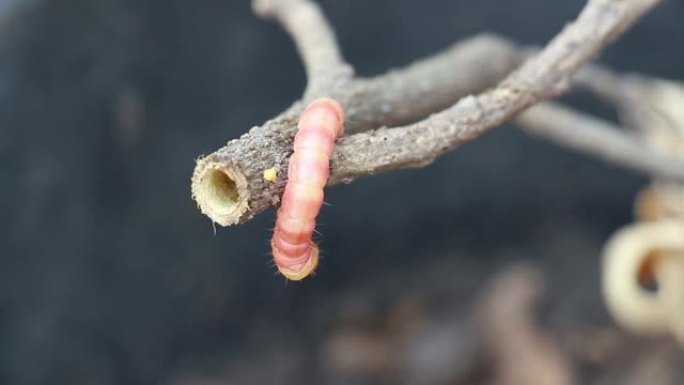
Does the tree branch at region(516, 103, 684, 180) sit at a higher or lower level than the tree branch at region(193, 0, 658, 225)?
higher

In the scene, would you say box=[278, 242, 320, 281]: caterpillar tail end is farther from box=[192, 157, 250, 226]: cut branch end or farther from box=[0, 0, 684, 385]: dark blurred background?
box=[0, 0, 684, 385]: dark blurred background

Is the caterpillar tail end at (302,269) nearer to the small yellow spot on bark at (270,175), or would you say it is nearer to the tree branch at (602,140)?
the small yellow spot on bark at (270,175)

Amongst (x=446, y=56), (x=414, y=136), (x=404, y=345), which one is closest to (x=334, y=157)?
(x=414, y=136)

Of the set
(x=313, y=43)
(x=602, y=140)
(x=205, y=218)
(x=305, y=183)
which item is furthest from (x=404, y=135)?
(x=205, y=218)

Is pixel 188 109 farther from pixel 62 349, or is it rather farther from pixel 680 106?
pixel 680 106

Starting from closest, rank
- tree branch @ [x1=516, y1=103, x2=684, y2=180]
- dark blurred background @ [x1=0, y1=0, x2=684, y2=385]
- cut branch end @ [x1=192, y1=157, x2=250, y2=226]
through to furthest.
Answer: cut branch end @ [x1=192, y1=157, x2=250, y2=226] < tree branch @ [x1=516, y1=103, x2=684, y2=180] < dark blurred background @ [x1=0, y1=0, x2=684, y2=385]

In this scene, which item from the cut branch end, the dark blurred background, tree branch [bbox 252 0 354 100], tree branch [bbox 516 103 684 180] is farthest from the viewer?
the dark blurred background

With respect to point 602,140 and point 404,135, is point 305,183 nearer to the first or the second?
point 404,135

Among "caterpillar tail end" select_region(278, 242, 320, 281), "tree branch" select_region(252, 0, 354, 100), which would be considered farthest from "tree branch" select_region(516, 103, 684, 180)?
"caterpillar tail end" select_region(278, 242, 320, 281)

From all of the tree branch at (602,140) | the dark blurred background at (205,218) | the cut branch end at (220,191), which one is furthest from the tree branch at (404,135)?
the dark blurred background at (205,218)
